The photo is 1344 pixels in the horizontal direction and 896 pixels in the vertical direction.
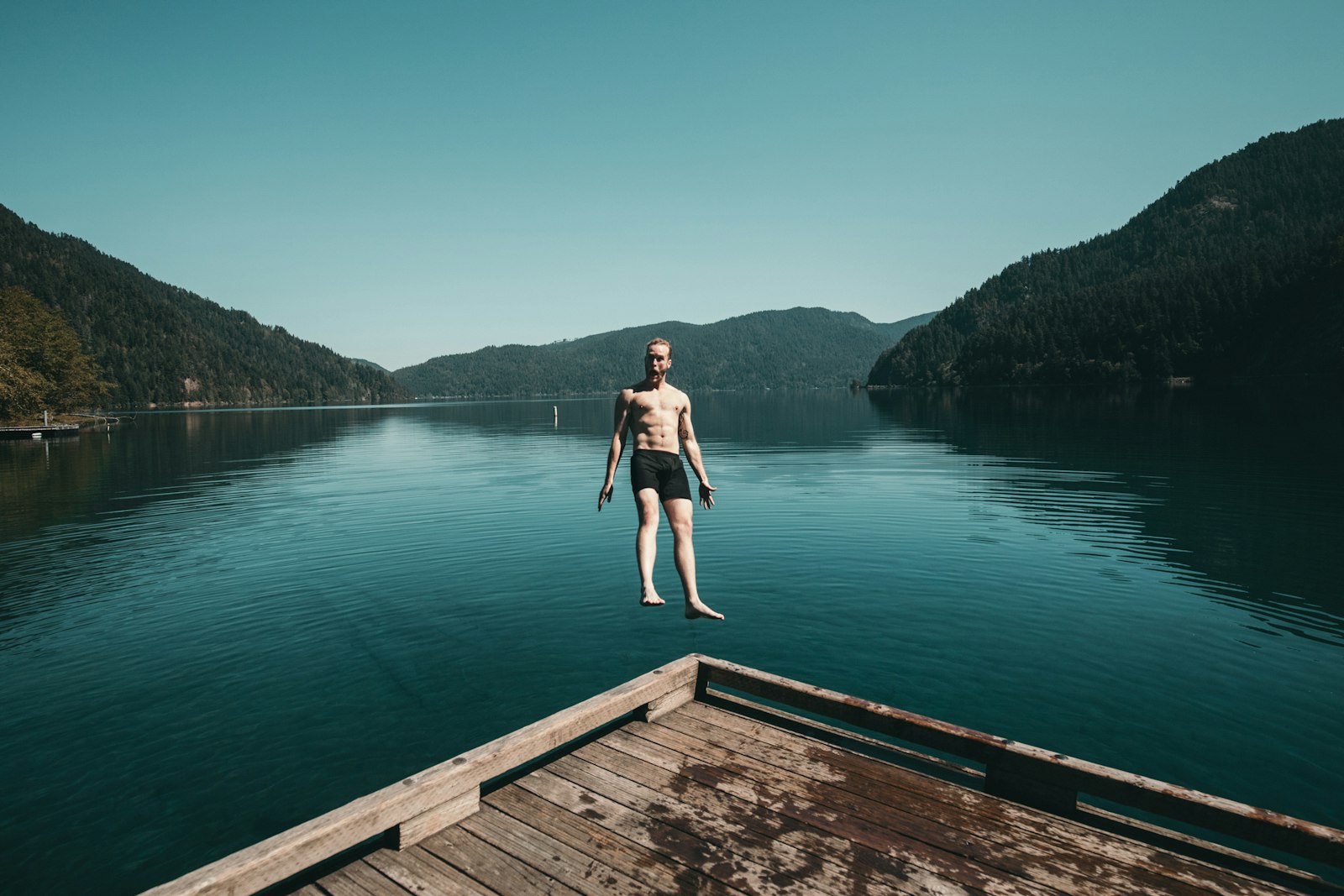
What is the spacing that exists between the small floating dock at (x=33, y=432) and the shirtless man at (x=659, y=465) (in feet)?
301

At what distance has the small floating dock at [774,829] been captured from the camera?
486 centimetres

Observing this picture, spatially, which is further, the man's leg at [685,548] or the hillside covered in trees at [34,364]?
the hillside covered in trees at [34,364]

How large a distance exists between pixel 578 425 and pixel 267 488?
208ft

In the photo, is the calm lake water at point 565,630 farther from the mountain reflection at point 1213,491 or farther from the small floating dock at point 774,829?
the small floating dock at point 774,829

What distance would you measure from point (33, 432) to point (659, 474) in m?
94.9

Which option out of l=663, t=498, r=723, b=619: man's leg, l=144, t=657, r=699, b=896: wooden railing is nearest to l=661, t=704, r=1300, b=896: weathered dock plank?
l=144, t=657, r=699, b=896: wooden railing

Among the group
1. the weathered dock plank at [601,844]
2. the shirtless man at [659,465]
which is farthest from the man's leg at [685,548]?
the weathered dock plank at [601,844]

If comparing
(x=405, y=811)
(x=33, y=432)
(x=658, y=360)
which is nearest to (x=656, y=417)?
(x=658, y=360)

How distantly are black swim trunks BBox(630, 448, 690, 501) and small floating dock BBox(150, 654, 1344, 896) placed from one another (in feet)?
8.35

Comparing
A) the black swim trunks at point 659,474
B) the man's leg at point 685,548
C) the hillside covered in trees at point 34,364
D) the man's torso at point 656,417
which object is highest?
the hillside covered in trees at point 34,364

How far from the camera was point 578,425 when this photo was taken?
324 ft

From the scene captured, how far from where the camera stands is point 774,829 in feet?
18.2

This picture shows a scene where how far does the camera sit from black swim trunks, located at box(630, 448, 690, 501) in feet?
28.1

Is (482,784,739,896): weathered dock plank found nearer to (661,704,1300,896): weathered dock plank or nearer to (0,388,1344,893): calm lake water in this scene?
(661,704,1300,896): weathered dock plank
